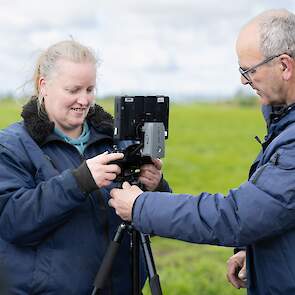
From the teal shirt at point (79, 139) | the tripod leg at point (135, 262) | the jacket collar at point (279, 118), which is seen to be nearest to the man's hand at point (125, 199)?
the tripod leg at point (135, 262)

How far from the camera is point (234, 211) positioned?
9.48 ft

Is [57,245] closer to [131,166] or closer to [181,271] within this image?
[131,166]

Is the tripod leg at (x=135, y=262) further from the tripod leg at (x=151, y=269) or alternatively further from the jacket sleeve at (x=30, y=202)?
the jacket sleeve at (x=30, y=202)

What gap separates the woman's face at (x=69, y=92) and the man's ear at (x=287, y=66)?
1.07 meters

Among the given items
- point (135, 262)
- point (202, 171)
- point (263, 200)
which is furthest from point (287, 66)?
point (202, 171)

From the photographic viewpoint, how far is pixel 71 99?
3502mm

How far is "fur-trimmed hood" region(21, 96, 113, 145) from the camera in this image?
346 centimetres

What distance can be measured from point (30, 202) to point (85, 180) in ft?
0.93

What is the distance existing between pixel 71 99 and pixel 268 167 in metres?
1.16

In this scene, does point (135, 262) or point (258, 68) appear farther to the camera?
point (135, 262)

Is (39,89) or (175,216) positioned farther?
(39,89)

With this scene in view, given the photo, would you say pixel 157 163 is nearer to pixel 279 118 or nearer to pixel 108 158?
pixel 108 158

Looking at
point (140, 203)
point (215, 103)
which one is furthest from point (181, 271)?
point (215, 103)

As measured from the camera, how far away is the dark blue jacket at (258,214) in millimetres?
2809
